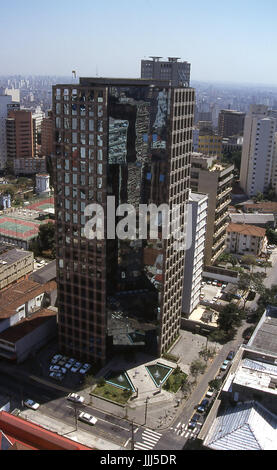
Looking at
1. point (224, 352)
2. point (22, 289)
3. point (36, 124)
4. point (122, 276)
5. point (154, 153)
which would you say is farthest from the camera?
point (36, 124)

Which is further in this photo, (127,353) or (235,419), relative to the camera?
(127,353)

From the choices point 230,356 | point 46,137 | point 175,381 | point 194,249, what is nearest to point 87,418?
point 175,381

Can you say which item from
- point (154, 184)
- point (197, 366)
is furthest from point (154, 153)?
point (197, 366)

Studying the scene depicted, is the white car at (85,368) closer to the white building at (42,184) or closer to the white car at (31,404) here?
the white car at (31,404)

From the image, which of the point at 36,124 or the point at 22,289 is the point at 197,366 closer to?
the point at 22,289

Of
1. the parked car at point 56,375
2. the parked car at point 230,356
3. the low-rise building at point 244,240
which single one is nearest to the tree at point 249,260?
the low-rise building at point 244,240

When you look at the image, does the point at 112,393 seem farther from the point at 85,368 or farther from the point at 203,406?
the point at 203,406
